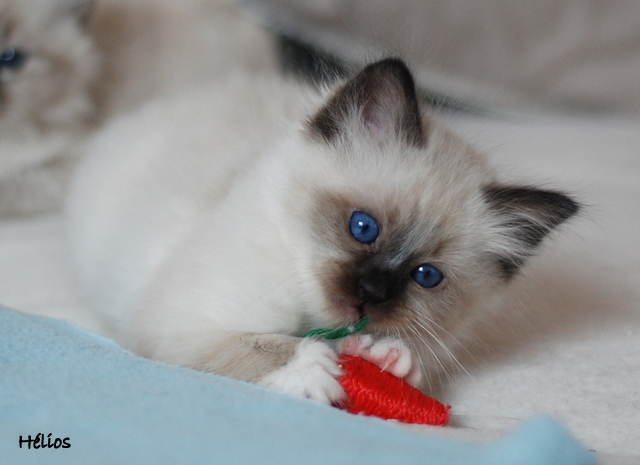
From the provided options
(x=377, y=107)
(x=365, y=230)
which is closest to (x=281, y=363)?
(x=365, y=230)

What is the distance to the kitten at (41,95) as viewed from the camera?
8.18ft

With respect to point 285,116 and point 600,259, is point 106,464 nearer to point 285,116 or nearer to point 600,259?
point 285,116

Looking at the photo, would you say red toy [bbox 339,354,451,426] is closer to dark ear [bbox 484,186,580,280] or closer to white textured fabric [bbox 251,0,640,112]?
dark ear [bbox 484,186,580,280]

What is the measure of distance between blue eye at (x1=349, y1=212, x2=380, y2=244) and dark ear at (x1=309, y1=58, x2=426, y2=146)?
0.21 metres

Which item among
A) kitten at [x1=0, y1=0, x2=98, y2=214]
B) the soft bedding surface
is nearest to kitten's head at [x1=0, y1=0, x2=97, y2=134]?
kitten at [x1=0, y1=0, x2=98, y2=214]

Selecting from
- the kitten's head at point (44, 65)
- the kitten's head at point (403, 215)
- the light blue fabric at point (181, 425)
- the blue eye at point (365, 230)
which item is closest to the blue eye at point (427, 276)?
the kitten's head at point (403, 215)

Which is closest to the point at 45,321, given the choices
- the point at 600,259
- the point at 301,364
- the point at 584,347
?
the point at 301,364

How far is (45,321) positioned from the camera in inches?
56.9

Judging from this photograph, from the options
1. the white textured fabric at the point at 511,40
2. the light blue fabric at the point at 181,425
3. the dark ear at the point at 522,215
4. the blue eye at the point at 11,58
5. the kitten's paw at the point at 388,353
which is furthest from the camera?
the white textured fabric at the point at 511,40

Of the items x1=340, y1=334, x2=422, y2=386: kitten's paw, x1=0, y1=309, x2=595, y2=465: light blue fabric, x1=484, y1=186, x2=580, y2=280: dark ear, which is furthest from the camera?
x1=484, y1=186, x2=580, y2=280: dark ear

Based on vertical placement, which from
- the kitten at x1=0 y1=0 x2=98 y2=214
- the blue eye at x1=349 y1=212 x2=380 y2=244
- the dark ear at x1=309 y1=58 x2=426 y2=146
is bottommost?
the blue eye at x1=349 y1=212 x2=380 y2=244

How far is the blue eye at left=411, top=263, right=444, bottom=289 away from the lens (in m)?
1.35

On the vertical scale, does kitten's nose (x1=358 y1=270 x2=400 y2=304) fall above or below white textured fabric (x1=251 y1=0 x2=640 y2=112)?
below

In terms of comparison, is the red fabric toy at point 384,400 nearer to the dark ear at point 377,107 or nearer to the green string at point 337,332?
the green string at point 337,332
